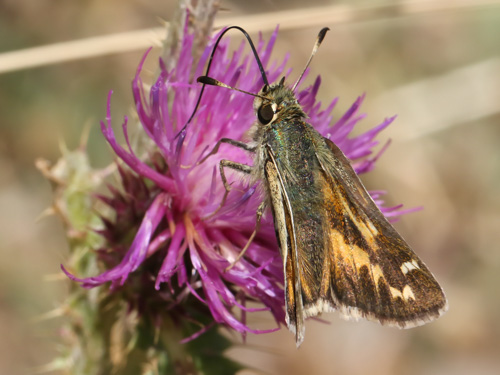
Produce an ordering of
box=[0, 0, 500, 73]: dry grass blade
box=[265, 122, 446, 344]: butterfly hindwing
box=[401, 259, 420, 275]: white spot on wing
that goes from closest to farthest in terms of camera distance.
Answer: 1. box=[265, 122, 446, 344]: butterfly hindwing
2. box=[401, 259, 420, 275]: white spot on wing
3. box=[0, 0, 500, 73]: dry grass blade

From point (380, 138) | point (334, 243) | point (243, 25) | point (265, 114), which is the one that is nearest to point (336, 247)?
point (334, 243)

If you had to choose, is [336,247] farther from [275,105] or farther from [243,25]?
[243,25]

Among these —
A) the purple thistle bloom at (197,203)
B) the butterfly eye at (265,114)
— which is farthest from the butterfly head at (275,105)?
the purple thistle bloom at (197,203)

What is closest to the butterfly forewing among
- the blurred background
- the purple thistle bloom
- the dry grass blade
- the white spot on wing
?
the white spot on wing

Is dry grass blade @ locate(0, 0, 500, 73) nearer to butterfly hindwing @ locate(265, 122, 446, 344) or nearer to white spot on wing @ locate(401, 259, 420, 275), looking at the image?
butterfly hindwing @ locate(265, 122, 446, 344)

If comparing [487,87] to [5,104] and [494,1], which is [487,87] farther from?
[5,104]
